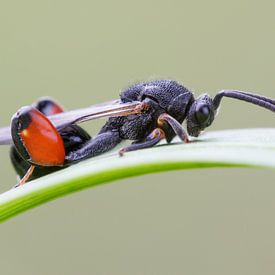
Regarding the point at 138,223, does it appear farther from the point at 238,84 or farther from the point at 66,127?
the point at 66,127

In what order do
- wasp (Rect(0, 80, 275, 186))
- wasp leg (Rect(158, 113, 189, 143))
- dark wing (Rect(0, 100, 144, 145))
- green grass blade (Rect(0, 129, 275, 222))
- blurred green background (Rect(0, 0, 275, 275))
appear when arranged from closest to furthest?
green grass blade (Rect(0, 129, 275, 222)) < wasp leg (Rect(158, 113, 189, 143)) < wasp (Rect(0, 80, 275, 186)) < dark wing (Rect(0, 100, 144, 145)) < blurred green background (Rect(0, 0, 275, 275))

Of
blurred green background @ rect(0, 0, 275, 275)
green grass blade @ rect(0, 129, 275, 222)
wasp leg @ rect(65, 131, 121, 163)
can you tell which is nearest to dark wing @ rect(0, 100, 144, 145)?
wasp leg @ rect(65, 131, 121, 163)

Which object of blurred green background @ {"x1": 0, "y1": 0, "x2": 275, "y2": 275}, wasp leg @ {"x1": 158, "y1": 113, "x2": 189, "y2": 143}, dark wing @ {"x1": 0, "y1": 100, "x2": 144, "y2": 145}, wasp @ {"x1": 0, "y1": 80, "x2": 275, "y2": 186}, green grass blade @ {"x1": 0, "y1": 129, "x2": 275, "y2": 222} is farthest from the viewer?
blurred green background @ {"x1": 0, "y1": 0, "x2": 275, "y2": 275}

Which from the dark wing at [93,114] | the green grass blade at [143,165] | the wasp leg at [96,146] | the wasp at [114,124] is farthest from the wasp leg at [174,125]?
the green grass blade at [143,165]

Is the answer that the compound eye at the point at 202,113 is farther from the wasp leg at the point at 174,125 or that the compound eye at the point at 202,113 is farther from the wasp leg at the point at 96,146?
the wasp leg at the point at 96,146

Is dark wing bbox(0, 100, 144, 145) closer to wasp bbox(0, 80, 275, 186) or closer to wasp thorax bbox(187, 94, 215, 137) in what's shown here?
wasp bbox(0, 80, 275, 186)

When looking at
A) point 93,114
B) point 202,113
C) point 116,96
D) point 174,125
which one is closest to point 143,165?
point 174,125

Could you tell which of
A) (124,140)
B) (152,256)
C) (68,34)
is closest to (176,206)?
(152,256)

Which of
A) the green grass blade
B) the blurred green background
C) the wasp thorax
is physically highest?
the green grass blade
